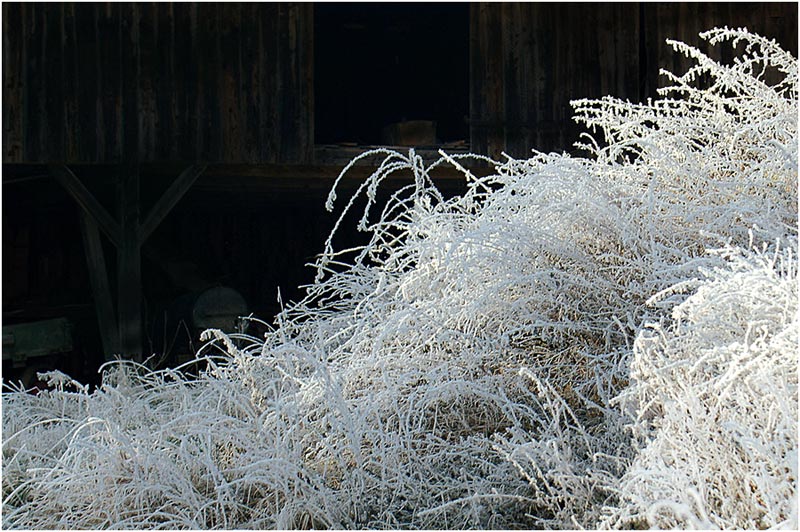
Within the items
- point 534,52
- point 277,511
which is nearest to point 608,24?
point 534,52

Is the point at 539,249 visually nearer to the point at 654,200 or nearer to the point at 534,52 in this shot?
the point at 654,200

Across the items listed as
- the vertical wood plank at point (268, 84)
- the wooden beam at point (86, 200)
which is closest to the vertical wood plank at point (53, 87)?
the wooden beam at point (86, 200)

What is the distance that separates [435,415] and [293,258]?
8.24m

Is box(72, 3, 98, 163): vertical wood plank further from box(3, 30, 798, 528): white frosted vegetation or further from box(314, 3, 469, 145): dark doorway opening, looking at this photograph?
box(314, 3, 469, 145): dark doorway opening

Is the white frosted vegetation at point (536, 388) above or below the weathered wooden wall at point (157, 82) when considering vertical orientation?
below

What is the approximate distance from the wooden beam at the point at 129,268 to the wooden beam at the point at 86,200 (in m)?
0.07

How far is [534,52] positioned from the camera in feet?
27.2

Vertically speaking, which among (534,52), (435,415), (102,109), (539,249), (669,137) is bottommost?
(435,415)

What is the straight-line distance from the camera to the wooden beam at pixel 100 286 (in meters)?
8.02

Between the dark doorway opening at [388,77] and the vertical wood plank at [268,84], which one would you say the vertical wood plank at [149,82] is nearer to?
the vertical wood plank at [268,84]

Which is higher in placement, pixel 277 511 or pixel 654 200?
pixel 654 200

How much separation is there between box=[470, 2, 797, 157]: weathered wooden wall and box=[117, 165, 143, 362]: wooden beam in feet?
9.59

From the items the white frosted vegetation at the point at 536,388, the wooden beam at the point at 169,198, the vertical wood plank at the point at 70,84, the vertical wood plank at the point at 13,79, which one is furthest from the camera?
the wooden beam at the point at 169,198

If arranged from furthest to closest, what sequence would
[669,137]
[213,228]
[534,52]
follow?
[213,228] < [534,52] < [669,137]
